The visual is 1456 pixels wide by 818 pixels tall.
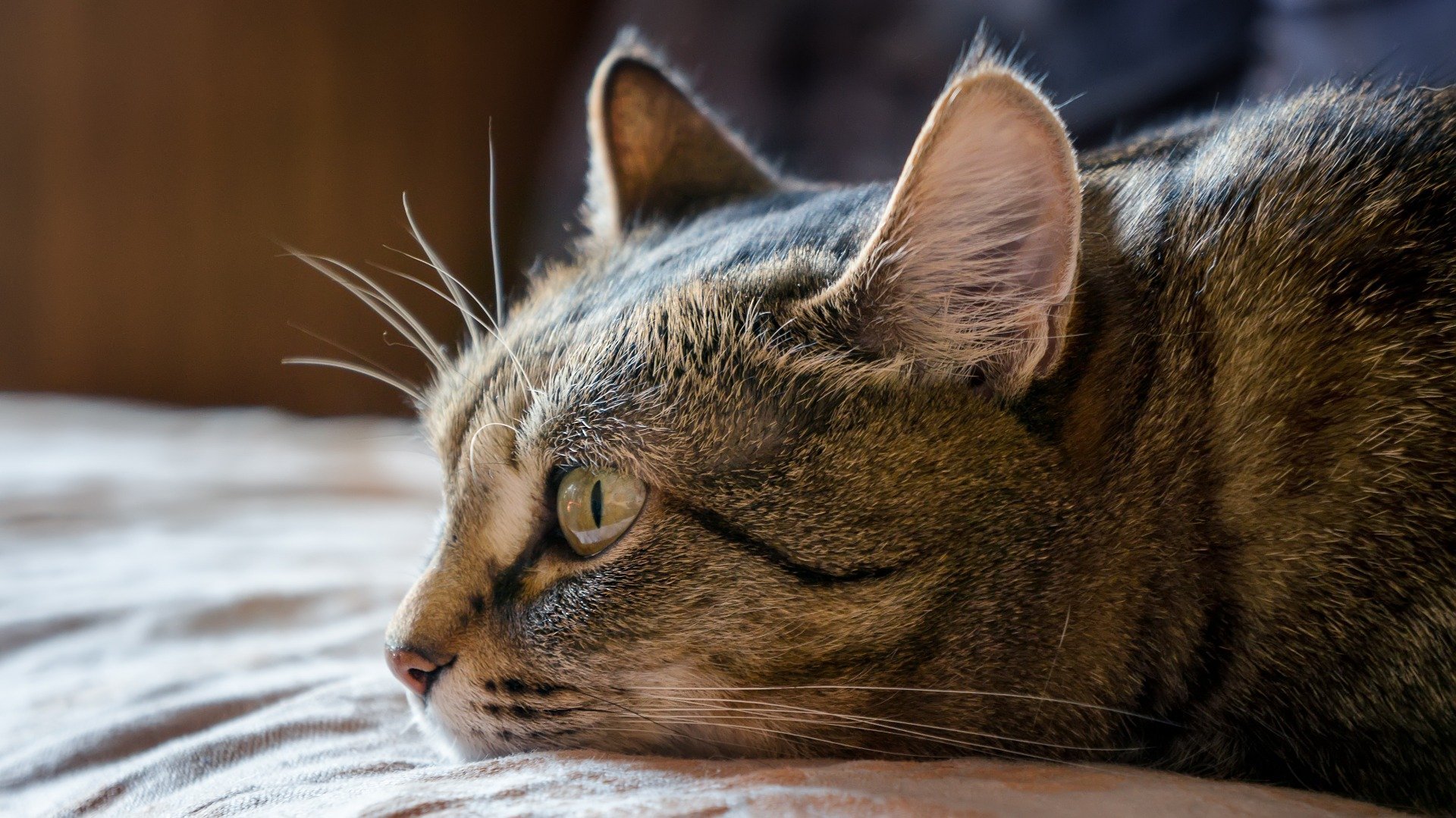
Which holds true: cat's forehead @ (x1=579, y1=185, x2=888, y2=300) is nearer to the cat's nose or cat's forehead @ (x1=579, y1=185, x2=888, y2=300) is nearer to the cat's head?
the cat's head

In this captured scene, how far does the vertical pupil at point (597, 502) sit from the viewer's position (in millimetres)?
850

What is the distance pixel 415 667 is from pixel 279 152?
3337mm

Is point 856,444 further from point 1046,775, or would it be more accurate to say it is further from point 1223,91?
point 1223,91

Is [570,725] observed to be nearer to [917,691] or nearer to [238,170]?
[917,691]

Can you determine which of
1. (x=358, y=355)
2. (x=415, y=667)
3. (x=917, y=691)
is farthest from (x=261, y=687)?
(x=917, y=691)

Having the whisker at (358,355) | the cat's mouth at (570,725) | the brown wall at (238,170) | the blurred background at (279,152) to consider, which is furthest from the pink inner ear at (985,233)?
the brown wall at (238,170)

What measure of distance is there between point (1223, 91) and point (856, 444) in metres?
1.49

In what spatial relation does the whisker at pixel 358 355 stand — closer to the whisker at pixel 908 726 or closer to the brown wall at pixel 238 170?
the whisker at pixel 908 726

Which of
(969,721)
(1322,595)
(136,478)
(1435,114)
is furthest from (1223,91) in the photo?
(136,478)

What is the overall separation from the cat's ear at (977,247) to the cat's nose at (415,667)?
0.43 metres

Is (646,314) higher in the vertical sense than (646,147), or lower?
lower

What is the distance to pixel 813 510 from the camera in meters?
0.79

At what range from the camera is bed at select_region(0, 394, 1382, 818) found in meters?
0.64

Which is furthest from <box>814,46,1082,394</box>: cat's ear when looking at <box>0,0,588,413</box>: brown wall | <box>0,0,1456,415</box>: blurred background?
<box>0,0,588,413</box>: brown wall
